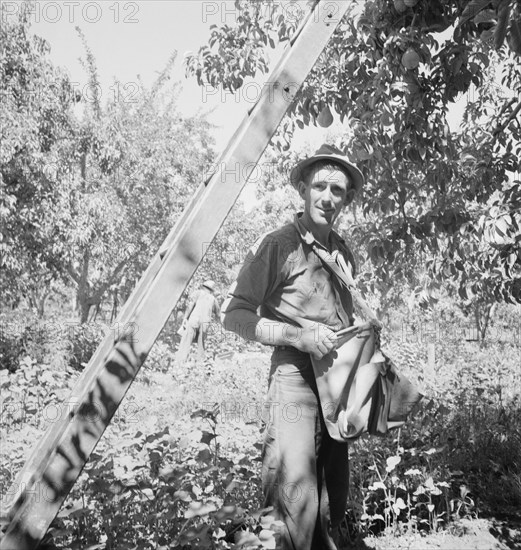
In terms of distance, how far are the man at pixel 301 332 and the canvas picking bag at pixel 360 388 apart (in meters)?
0.09

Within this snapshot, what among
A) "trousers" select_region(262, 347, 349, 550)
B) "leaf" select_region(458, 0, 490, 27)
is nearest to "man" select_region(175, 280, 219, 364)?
"trousers" select_region(262, 347, 349, 550)

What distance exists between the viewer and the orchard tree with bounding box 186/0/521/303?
292cm

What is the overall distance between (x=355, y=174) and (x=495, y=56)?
11.6ft

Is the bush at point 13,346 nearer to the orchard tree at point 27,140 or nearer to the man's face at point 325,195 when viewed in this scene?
the orchard tree at point 27,140

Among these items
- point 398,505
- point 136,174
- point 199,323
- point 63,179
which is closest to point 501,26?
point 398,505

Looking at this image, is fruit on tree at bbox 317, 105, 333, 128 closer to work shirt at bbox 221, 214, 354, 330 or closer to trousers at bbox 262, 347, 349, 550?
work shirt at bbox 221, 214, 354, 330

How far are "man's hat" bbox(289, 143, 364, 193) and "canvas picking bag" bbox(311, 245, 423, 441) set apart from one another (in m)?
0.69

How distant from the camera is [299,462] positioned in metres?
2.32

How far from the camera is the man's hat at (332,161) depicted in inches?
99.0

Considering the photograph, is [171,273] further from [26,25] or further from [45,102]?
[26,25]

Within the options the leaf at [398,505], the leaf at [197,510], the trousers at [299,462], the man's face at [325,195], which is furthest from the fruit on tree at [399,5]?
the leaf at [398,505]

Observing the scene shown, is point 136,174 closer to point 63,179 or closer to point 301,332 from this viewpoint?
point 63,179

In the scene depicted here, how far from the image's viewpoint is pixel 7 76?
8.91m

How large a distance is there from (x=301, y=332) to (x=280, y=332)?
0.31 feet
